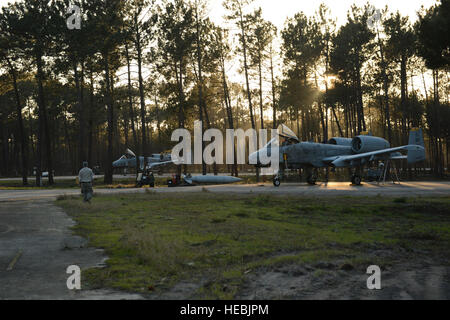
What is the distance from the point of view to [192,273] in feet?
19.6

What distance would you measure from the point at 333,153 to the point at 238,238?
75.6ft

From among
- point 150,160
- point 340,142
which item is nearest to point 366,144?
point 340,142

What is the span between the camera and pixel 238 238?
866 cm

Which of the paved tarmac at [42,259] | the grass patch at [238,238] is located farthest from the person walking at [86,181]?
the paved tarmac at [42,259]

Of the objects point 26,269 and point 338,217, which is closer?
point 26,269

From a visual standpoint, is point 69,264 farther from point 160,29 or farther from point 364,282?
point 160,29

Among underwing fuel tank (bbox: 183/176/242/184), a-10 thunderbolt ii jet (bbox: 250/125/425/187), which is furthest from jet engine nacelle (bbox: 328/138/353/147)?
underwing fuel tank (bbox: 183/176/242/184)

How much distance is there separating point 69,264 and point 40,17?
1383 inches

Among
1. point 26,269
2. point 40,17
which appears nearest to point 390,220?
point 26,269

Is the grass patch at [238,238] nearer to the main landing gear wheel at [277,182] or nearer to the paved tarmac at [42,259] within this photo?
the paved tarmac at [42,259]

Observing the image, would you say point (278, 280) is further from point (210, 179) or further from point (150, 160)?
point (150, 160)

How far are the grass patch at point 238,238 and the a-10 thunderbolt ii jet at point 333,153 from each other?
44.4 ft

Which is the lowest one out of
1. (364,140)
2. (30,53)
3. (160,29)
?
(364,140)

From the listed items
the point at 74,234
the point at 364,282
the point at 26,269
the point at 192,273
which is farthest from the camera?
the point at 74,234
